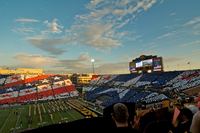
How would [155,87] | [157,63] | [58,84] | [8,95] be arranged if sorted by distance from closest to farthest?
[155,87] < [157,63] < [8,95] < [58,84]

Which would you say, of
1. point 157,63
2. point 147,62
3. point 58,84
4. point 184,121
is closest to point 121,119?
point 184,121

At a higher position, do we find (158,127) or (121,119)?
(121,119)

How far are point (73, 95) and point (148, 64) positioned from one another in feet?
79.6

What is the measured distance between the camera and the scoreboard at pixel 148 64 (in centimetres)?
6369

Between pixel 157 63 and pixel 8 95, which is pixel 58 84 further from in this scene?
pixel 157 63

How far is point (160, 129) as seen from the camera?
4055 millimetres

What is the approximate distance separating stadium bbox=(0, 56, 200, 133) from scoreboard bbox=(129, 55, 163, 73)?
22cm

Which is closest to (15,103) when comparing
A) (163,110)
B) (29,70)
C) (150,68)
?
(150,68)

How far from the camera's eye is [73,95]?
80.0 metres

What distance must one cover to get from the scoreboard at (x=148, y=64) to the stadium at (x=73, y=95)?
215mm

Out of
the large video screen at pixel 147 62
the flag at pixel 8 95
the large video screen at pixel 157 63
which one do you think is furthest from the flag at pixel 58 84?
the large video screen at pixel 157 63

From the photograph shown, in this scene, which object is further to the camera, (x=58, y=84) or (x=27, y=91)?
(x=58, y=84)

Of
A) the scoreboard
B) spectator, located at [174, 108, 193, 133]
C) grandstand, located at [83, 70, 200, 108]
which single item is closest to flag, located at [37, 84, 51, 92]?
grandstand, located at [83, 70, 200, 108]

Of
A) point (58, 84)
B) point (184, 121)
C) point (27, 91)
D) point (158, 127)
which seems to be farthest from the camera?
point (58, 84)
